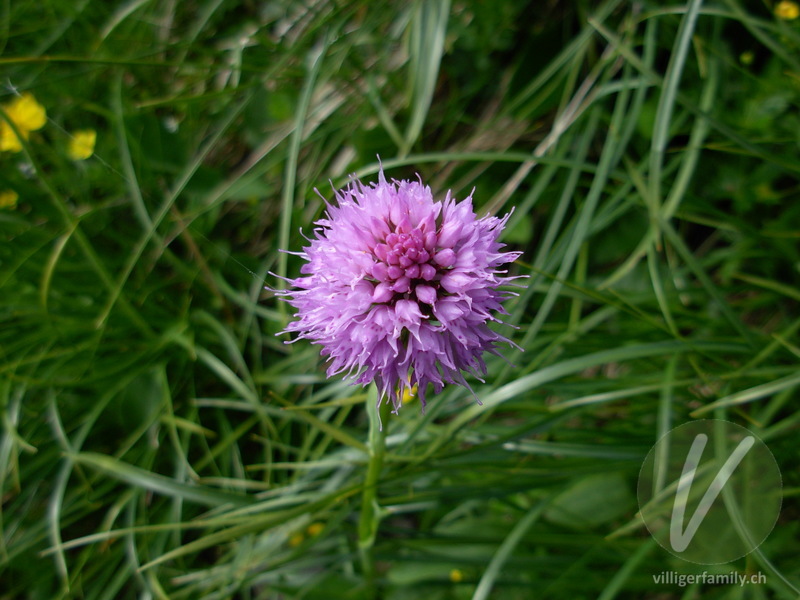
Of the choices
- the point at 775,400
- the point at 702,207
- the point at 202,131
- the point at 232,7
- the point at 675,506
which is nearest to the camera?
the point at 675,506

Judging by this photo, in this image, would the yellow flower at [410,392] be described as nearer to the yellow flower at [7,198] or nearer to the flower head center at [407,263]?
the flower head center at [407,263]

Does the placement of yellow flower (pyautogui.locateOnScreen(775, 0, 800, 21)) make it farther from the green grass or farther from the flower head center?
the flower head center

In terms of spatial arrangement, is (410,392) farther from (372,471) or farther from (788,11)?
(788,11)

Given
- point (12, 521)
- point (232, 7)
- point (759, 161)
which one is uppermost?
point (232, 7)

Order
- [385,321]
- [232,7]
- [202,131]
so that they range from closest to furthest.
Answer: [385,321] → [202,131] → [232,7]

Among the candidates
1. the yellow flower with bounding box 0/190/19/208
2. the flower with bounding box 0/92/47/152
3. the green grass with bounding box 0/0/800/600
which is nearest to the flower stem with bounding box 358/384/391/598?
the green grass with bounding box 0/0/800/600

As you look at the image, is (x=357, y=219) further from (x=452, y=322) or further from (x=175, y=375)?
(x=175, y=375)

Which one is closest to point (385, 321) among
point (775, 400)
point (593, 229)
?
point (593, 229)

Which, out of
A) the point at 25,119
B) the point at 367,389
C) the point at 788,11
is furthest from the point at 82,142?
the point at 788,11
